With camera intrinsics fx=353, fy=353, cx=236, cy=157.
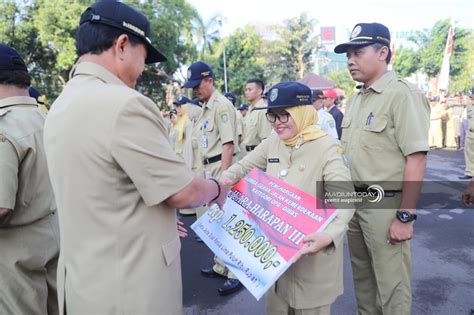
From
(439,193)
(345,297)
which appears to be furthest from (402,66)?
(345,297)

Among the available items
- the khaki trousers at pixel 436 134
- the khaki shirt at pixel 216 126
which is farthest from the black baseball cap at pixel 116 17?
the khaki trousers at pixel 436 134

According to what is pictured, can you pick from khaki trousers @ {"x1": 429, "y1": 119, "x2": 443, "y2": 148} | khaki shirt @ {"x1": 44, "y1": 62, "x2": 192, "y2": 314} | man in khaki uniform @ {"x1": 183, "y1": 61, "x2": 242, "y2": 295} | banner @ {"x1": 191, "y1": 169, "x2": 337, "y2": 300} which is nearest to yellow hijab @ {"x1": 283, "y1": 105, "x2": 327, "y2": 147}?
banner @ {"x1": 191, "y1": 169, "x2": 337, "y2": 300}

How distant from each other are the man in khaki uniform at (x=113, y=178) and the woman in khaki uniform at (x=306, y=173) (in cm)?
69

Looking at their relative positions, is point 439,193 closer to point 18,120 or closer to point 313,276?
point 313,276

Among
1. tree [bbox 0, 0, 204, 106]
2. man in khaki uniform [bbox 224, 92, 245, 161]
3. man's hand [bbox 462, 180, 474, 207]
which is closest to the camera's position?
man's hand [bbox 462, 180, 474, 207]

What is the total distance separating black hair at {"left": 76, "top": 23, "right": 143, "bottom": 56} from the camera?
4.26 feet

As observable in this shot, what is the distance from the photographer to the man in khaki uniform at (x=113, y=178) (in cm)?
121

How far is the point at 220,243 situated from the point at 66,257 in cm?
69

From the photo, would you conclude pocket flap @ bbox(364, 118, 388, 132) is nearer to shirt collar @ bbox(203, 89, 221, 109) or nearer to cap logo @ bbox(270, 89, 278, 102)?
cap logo @ bbox(270, 89, 278, 102)

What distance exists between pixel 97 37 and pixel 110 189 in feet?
1.86

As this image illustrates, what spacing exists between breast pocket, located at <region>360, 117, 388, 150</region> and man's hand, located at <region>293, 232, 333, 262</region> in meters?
0.89

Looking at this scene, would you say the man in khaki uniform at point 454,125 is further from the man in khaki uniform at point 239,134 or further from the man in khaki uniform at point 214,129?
the man in khaki uniform at point 214,129

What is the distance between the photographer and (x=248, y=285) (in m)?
1.49

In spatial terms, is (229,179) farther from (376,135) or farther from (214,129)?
(214,129)
